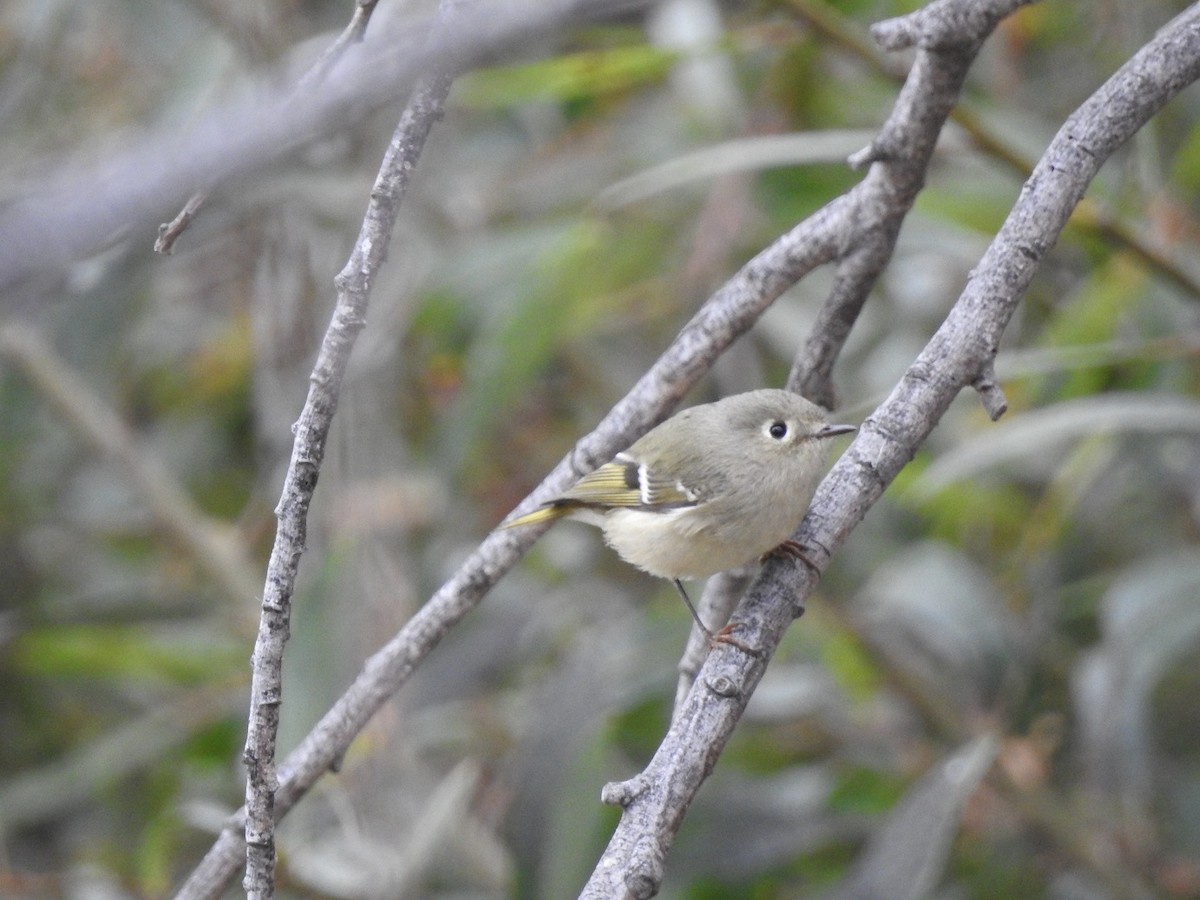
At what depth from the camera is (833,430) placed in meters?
2.21

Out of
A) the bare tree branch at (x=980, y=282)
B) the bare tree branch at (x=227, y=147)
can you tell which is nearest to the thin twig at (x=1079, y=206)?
the bare tree branch at (x=980, y=282)

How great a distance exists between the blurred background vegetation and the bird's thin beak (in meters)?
0.20

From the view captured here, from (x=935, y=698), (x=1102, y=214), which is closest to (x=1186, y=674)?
(x=935, y=698)

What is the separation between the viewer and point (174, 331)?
183 inches

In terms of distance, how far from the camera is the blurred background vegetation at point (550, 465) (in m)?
2.60

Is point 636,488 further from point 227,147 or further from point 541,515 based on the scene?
point 227,147

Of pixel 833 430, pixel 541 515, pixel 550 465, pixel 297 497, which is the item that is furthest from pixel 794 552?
pixel 550 465

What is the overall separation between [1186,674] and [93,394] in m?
3.00

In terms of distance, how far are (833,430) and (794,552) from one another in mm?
583

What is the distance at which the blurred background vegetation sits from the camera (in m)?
2.60

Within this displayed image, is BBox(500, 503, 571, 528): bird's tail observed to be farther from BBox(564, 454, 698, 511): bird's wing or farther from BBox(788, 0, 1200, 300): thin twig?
BBox(788, 0, 1200, 300): thin twig

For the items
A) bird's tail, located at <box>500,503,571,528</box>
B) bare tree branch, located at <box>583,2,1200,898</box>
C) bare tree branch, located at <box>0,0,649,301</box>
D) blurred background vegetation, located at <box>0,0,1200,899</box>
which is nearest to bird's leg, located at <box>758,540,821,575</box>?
bare tree branch, located at <box>583,2,1200,898</box>

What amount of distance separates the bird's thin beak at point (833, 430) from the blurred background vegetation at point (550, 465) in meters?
0.20

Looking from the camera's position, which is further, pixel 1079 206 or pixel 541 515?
pixel 1079 206
